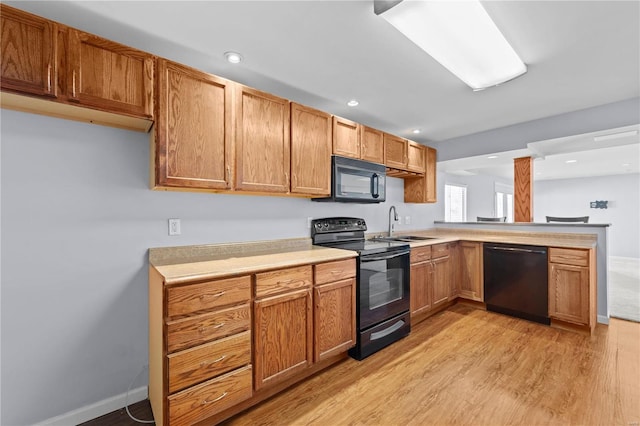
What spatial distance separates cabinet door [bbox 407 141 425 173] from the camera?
3680 millimetres

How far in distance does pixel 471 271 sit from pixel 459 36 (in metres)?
3.02

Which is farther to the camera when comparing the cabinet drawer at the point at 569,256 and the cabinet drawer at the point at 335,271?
the cabinet drawer at the point at 569,256

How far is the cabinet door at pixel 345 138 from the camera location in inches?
110

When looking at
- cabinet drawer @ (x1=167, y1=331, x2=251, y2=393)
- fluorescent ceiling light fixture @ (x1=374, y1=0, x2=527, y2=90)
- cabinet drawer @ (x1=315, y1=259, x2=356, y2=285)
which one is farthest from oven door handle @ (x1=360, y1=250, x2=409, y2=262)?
fluorescent ceiling light fixture @ (x1=374, y1=0, x2=527, y2=90)

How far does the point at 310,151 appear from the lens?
101 inches

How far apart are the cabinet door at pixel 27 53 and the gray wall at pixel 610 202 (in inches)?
407

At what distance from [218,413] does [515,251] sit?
3451mm

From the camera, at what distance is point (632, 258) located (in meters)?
7.47

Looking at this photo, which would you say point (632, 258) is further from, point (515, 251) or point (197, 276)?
point (197, 276)

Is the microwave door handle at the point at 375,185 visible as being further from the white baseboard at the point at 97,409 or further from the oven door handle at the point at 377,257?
the white baseboard at the point at 97,409

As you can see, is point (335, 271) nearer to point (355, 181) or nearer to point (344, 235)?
point (344, 235)

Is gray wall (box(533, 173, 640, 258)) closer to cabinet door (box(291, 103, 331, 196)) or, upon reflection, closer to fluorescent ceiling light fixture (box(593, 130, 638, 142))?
fluorescent ceiling light fixture (box(593, 130, 638, 142))

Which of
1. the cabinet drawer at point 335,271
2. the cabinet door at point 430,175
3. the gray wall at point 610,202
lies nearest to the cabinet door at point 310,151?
the cabinet drawer at point 335,271

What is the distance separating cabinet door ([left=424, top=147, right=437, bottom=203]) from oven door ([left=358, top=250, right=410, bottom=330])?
145 centimetres
